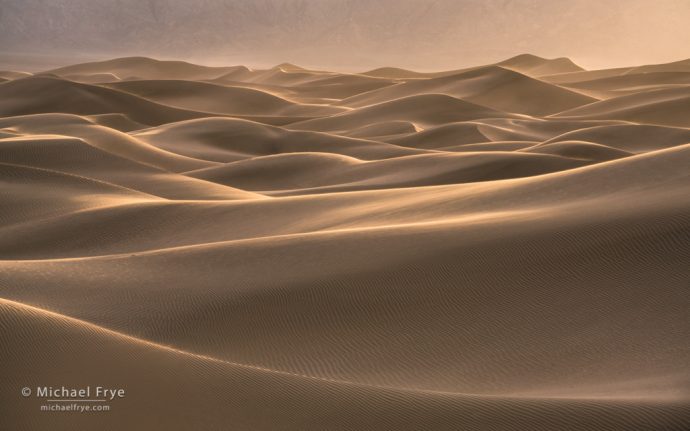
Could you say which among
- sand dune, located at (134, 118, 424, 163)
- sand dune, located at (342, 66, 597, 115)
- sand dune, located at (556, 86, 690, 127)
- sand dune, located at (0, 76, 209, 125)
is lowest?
sand dune, located at (134, 118, 424, 163)

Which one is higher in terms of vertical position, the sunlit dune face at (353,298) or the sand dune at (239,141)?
the sand dune at (239,141)

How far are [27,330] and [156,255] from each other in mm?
2275

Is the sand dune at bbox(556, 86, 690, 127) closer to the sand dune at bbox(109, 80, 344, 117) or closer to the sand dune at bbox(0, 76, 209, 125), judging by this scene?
A: the sand dune at bbox(109, 80, 344, 117)

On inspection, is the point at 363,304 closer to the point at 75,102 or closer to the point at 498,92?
the point at 75,102

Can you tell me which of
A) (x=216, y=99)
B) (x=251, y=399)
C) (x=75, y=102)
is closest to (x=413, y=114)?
(x=216, y=99)

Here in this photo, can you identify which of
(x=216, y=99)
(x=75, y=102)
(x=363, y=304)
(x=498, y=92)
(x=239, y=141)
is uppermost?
(x=216, y=99)

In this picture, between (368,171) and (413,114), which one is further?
(413,114)

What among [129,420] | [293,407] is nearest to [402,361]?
[293,407]

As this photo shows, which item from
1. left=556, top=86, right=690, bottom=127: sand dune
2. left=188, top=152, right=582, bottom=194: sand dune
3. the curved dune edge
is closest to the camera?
the curved dune edge

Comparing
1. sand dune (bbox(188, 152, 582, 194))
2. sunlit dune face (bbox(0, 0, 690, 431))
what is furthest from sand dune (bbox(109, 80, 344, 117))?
sunlit dune face (bbox(0, 0, 690, 431))

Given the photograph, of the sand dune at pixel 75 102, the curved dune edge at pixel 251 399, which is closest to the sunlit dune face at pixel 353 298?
the curved dune edge at pixel 251 399

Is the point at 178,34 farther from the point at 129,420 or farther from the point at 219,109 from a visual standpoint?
the point at 129,420

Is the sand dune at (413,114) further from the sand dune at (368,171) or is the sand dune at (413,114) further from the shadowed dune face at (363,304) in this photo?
the shadowed dune face at (363,304)

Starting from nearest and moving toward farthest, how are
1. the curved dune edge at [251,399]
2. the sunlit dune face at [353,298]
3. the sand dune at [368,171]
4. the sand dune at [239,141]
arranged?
the curved dune edge at [251,399] → the sunlit dune face at [353,298] → the sand dune at [368,171] → the sand dune at [239,141]
